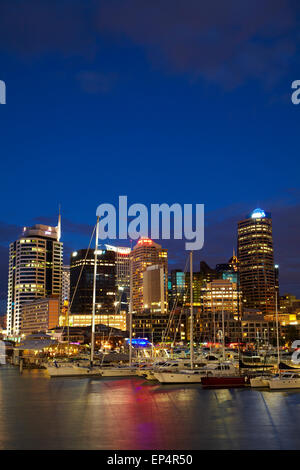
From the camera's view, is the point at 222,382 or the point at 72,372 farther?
the point at 72,372

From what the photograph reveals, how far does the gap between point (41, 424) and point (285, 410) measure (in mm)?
21181

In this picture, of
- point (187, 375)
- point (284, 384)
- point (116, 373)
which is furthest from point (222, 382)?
point (116, 373)

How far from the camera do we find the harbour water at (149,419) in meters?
30.3

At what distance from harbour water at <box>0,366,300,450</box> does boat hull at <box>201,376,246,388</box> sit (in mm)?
1678

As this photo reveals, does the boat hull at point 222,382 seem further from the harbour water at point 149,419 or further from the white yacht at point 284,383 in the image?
the white yacht at point 284,383

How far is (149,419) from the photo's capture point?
38812 millimetres

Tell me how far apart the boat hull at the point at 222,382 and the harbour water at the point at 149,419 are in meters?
1.68

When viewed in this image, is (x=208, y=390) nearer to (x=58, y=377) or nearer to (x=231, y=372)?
(x=231, y=372)

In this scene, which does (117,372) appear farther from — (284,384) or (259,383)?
(284,384)

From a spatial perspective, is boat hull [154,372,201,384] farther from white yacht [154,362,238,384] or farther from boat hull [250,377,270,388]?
boat hull [250,377,270,388]

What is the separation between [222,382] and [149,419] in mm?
28345

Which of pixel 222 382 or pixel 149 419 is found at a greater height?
pixel 149 419

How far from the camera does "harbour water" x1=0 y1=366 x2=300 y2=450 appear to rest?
99.4 feet

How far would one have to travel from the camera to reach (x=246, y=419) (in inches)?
1553
